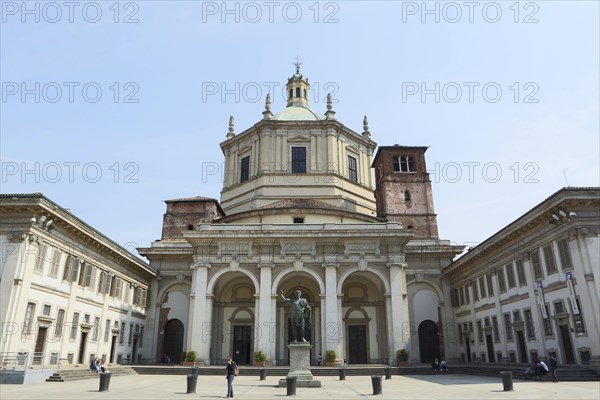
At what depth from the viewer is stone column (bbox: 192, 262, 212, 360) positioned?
30594 millimetres

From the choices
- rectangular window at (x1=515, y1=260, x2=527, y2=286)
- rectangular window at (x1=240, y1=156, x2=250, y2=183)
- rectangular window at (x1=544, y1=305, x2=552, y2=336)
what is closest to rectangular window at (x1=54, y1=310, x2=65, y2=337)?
rectangular window at (x1=240, y1=156, x2=250, y2=183)

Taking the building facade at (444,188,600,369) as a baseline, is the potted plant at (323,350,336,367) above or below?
below

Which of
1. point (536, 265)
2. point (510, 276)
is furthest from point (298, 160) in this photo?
point (536, 265)

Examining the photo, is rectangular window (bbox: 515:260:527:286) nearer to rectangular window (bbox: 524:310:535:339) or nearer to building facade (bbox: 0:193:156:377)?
rectangular window (bbox: 524:310:535:339)

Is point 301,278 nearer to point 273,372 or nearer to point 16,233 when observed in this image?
point 273,372

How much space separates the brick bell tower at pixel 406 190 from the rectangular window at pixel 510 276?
12.6m

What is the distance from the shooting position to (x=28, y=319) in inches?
863

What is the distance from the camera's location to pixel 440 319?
1412 inches

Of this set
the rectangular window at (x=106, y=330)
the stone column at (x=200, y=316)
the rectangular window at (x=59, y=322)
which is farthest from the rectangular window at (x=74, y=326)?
the stone column at (x=200, y=316)

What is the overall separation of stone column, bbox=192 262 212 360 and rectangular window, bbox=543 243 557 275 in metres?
21.5

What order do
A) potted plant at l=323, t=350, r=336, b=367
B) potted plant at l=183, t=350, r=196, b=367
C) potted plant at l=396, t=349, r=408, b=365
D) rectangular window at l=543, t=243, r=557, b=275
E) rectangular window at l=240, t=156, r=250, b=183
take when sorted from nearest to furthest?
rectangular window at l=543, t=243, r=557, b=275, potted plant at l=323, t=350, r=336, b=367, potted plant at l=396, t=349, r=408, b=365, potted plant at l=183, t=350, r=196, b=367, rectangular window at l=240, t=156, r=250, b=183

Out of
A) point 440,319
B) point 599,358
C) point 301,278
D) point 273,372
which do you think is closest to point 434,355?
point 440,319

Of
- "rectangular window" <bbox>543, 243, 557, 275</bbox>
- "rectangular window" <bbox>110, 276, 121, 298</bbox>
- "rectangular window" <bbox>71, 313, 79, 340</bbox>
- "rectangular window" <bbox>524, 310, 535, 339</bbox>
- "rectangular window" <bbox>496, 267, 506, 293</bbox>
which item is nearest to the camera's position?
"rectangular window" <bbox>543, 243, 557, 275</bbox>

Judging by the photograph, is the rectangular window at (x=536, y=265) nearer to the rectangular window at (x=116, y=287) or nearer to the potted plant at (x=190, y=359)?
the potted plant at (x=190, y=359)
